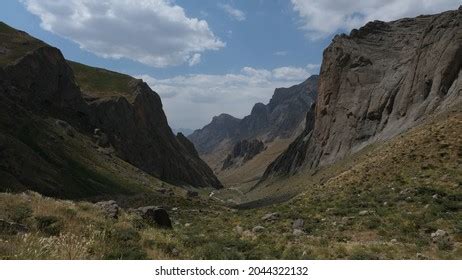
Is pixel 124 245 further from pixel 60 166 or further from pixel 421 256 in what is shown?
pixel 60 166

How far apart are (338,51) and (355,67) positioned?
8.19 meters

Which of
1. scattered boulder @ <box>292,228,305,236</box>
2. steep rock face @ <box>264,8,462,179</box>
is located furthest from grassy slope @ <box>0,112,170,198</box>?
steep rock face @ <box>264,8,462,179</box>

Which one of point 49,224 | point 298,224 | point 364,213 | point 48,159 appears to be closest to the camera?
point 49,224

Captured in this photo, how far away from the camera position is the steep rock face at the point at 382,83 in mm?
57625

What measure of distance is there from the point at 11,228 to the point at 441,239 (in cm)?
1438

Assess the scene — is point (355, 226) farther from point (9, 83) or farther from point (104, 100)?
point (104, 100)

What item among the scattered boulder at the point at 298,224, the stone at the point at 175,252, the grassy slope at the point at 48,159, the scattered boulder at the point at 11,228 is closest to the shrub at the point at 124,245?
the stone at the point at 175,252

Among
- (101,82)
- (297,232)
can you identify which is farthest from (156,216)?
(101,82)

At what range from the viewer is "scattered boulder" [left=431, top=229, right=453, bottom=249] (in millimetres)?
16286

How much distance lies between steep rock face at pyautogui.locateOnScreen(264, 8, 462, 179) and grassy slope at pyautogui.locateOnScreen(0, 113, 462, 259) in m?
18.1

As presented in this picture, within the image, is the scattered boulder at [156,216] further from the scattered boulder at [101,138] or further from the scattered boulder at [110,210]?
the scattered boulder at [101,138]

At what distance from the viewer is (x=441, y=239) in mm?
17031

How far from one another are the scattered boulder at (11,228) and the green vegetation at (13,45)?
77.7 m
